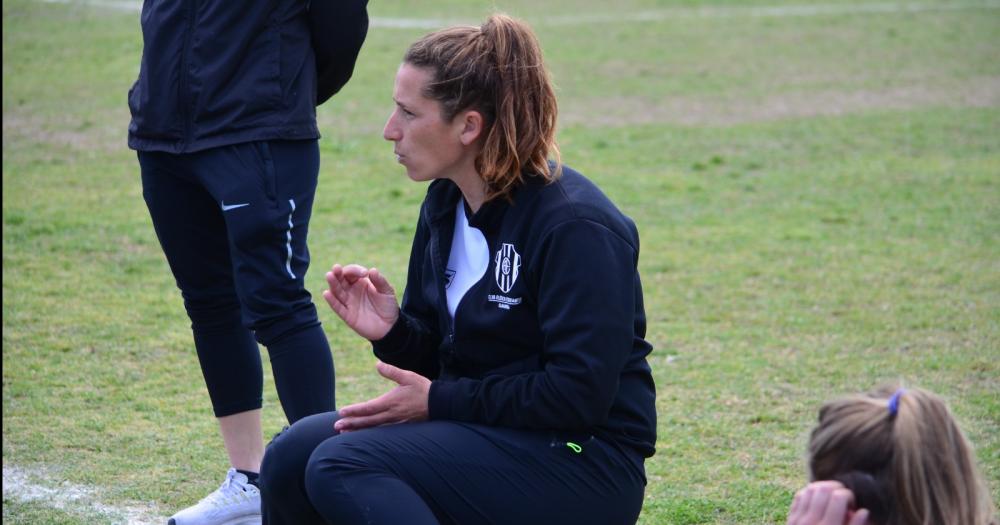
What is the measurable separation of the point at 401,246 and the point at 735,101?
594 cm

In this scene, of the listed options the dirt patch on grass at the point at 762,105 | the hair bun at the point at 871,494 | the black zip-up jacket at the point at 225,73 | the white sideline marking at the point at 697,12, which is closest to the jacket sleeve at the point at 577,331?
the hair bun at the point at 871,494

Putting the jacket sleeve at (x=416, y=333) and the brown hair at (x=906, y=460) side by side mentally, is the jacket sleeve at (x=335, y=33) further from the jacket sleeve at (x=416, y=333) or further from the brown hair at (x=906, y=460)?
the brown hair at (x=906, y=460)

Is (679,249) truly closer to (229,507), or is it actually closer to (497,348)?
(229,507)

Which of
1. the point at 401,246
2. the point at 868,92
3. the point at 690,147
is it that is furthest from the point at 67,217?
the point at 868,92

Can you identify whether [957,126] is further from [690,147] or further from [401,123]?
[401,123]

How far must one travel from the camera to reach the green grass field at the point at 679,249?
171 inches

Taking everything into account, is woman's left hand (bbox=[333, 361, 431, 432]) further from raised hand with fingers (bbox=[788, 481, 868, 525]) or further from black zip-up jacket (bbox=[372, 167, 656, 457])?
raised hand with fingers (bbox=[788, 481, 868, 525])

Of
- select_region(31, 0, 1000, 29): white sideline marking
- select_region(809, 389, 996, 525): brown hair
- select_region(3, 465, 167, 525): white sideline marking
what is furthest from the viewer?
select_region(31, 0, 1000, 29): white sideline marking

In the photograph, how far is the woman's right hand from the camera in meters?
3.04

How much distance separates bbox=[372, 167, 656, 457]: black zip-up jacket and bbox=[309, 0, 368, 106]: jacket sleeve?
794 mm

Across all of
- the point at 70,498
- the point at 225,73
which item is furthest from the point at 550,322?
the point at 70,498

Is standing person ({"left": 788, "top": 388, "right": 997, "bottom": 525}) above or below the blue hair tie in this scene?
below

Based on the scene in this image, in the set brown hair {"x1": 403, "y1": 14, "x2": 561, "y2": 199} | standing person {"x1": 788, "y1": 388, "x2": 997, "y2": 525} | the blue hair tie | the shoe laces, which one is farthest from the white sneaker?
the blue hair tie

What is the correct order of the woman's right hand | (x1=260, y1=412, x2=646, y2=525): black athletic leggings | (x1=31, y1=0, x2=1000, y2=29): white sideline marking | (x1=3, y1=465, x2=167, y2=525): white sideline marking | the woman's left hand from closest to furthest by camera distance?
(x1=260, y1=412, x2=646, y2=525): black athletic leggings < the woman's left hand < the woman's right hand < (x1=3, y1=465, x2=167, y2=525): white sideline marking < (x1=31, y1=0, x2=1000, y2=29): white sideline marking
